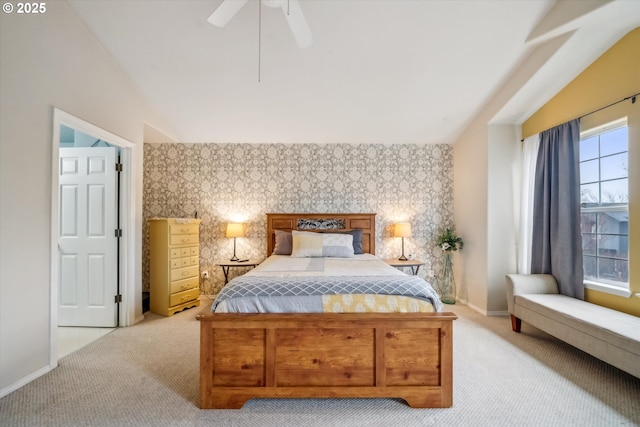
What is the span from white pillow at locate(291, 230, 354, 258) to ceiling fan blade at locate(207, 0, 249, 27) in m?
2.57

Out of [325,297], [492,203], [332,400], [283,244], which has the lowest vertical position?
[332,400]

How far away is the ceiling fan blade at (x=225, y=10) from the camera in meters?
1.83

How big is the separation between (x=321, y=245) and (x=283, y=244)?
624 millimetres

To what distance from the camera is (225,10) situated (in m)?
1.88

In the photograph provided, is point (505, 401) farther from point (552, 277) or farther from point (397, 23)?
point (397, 23)

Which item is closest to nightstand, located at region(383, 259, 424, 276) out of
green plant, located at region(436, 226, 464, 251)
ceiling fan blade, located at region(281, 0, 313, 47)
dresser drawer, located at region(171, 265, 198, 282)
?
green plant, located at region(436, 226, 464, 251)

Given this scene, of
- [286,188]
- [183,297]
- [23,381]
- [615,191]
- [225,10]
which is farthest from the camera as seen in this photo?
[286,188]

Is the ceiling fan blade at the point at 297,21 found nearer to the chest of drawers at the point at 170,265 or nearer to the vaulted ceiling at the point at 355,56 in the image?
the vaulted ceiling at the point at 355,56

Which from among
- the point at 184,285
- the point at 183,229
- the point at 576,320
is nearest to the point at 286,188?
the point at 183,229

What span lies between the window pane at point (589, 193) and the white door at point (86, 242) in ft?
16.9

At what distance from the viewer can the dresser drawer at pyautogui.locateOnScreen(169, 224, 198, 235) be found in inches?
149

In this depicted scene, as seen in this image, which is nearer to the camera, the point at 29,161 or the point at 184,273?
the point at 29,161

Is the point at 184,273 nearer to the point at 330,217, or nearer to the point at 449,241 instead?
the point at 330,217

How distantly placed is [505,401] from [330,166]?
11.4 ft
